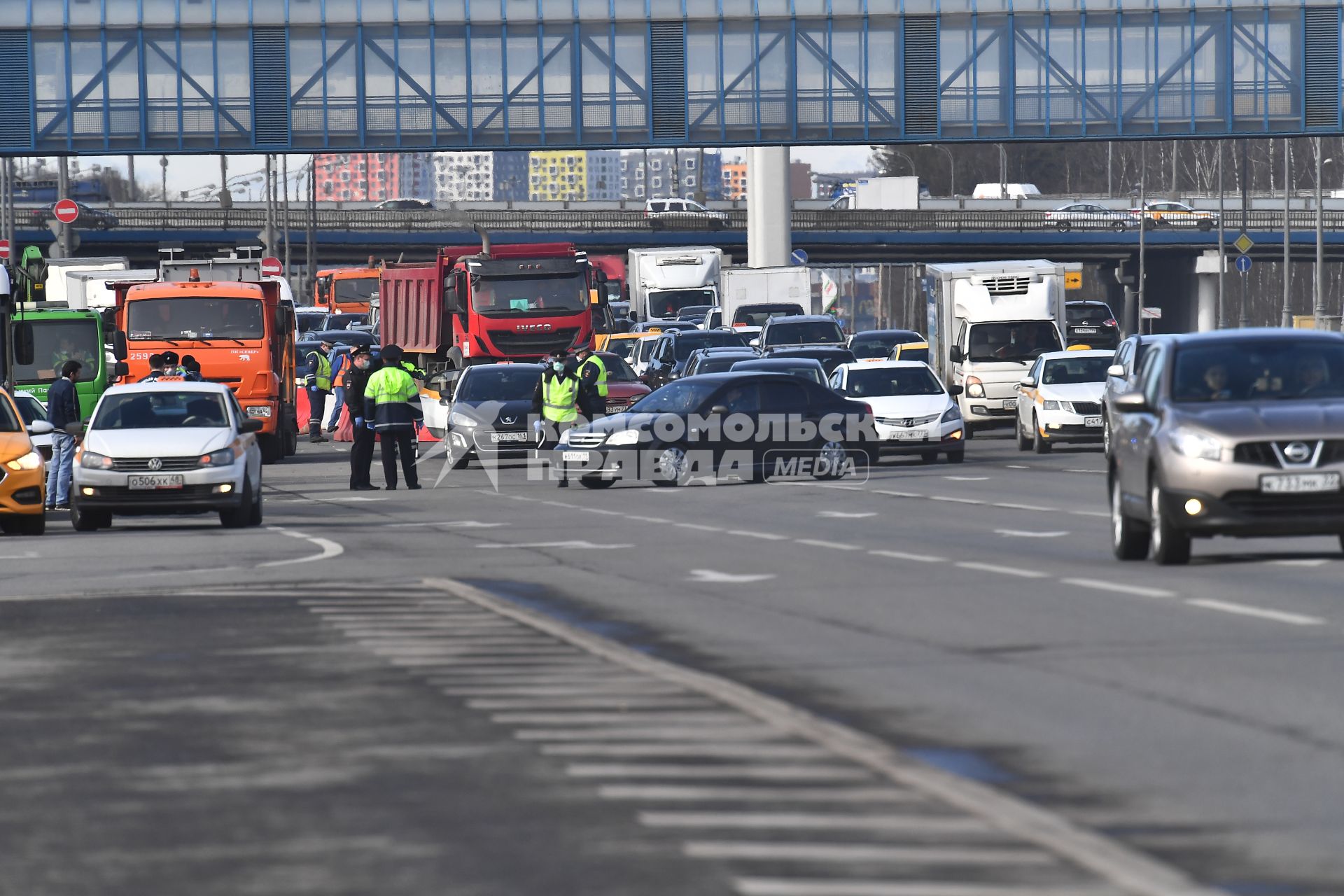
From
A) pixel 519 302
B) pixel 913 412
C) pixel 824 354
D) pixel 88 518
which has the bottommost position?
pixel 88 518

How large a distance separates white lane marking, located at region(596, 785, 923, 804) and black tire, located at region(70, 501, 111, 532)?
53.8ft

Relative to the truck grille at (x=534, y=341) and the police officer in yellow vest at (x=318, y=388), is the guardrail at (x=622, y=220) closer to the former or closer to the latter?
the police officer in yellow vest at (x=318, y=388)

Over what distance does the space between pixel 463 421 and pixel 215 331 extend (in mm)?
4881

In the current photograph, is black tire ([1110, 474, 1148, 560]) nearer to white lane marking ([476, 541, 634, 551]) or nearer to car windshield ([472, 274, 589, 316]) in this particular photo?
white lane marking ([476, 541, 634, 551])

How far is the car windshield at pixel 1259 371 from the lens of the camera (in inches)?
634

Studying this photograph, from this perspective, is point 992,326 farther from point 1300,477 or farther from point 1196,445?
point 1300,477

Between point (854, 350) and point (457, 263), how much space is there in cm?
1253

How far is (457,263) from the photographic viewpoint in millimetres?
44062

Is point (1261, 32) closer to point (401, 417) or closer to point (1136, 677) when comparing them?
point (401, 417)

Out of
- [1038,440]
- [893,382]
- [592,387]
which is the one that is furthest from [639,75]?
[592,387]

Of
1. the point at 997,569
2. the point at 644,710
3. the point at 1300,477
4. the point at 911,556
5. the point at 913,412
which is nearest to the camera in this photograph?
the point at 644,710

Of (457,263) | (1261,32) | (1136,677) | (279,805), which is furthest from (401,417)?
(1261,32)

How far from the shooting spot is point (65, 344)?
37.6 metres

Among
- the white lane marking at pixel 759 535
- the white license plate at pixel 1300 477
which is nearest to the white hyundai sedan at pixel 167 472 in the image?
the white lane marking at pixel 759 535
